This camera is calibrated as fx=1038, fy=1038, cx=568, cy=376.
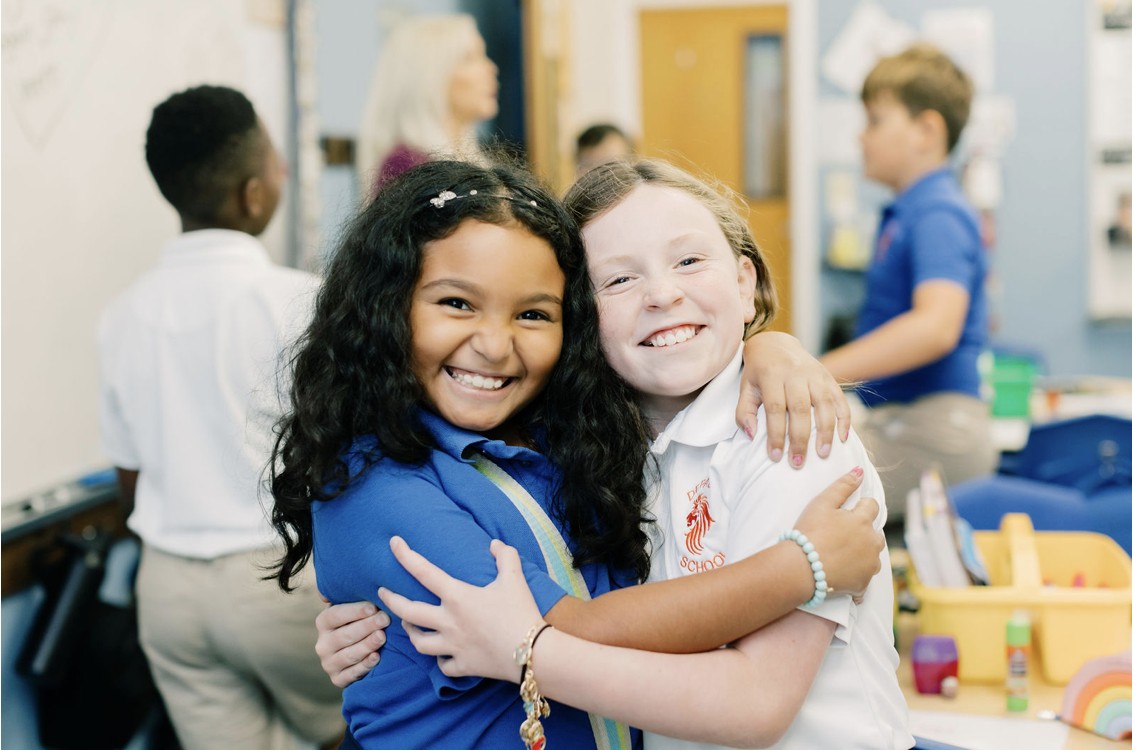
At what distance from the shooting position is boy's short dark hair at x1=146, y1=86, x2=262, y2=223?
1.81 metres

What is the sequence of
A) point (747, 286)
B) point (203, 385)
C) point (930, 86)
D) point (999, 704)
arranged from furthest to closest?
point (930, 86)
point (203, 385)
point (999, 704)
point (747, 286)

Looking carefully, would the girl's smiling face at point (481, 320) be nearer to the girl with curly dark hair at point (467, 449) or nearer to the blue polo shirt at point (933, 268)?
the girl with curly dark hair at point (467, 449)

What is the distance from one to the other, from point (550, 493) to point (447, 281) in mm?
258

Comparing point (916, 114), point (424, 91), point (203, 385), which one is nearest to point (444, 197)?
point (203, 385)

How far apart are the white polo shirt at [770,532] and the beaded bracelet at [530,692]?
0.58 ft

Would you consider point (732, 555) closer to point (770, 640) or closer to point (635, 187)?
point (770, 640)

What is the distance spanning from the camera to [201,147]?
1.81 meters

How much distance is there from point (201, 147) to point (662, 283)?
41.2 inches

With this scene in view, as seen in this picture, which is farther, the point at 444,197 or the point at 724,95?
the point at 724,95

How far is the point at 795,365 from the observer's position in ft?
3.78

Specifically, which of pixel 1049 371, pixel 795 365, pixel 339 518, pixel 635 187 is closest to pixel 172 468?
pixel 339 518

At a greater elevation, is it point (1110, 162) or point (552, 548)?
point (1110, 162)

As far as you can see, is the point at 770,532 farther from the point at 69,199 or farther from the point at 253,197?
the point at 69,199

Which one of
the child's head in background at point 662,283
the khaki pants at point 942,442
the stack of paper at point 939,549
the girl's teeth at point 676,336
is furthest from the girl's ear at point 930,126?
the girl's teeth at point 676,336
